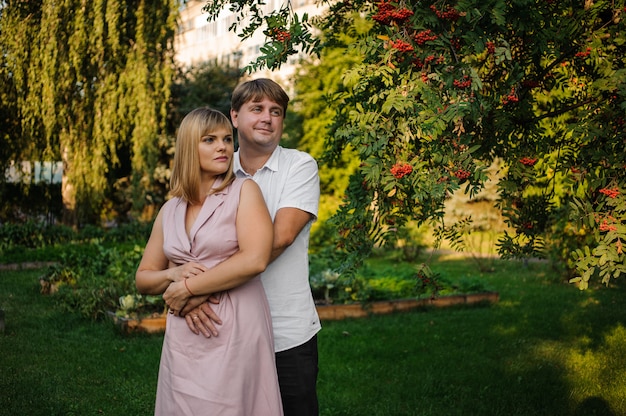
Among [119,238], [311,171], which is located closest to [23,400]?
[311,171]

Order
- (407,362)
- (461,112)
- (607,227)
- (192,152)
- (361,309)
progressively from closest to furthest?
(192,152)
(461,112)
(607,227)
(407,362)
(361,309)

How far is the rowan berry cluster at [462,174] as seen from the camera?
2.82 metres

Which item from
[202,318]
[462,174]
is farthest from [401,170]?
[202,318]

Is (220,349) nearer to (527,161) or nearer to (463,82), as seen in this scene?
(463,82)

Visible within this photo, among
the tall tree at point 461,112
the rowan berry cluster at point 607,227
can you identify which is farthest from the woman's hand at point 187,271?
the rowan berry cluster at point 607,227

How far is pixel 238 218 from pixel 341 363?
3.73 metres

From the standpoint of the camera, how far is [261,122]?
2.67 m

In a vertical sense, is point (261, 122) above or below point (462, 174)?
above

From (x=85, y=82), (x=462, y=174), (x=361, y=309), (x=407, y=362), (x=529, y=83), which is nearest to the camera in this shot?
(x=462, y=174)

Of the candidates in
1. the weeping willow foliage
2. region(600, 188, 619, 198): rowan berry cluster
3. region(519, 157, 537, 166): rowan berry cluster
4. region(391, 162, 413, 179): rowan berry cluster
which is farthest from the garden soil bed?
the weeping willow foliage

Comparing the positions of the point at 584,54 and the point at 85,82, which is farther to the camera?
the point at 85,82

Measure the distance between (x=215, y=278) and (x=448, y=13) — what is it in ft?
5.33

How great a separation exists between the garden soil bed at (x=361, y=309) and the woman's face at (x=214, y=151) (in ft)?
15.0

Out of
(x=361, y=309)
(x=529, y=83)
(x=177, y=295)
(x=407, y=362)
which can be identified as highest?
(x=529, y=83)
